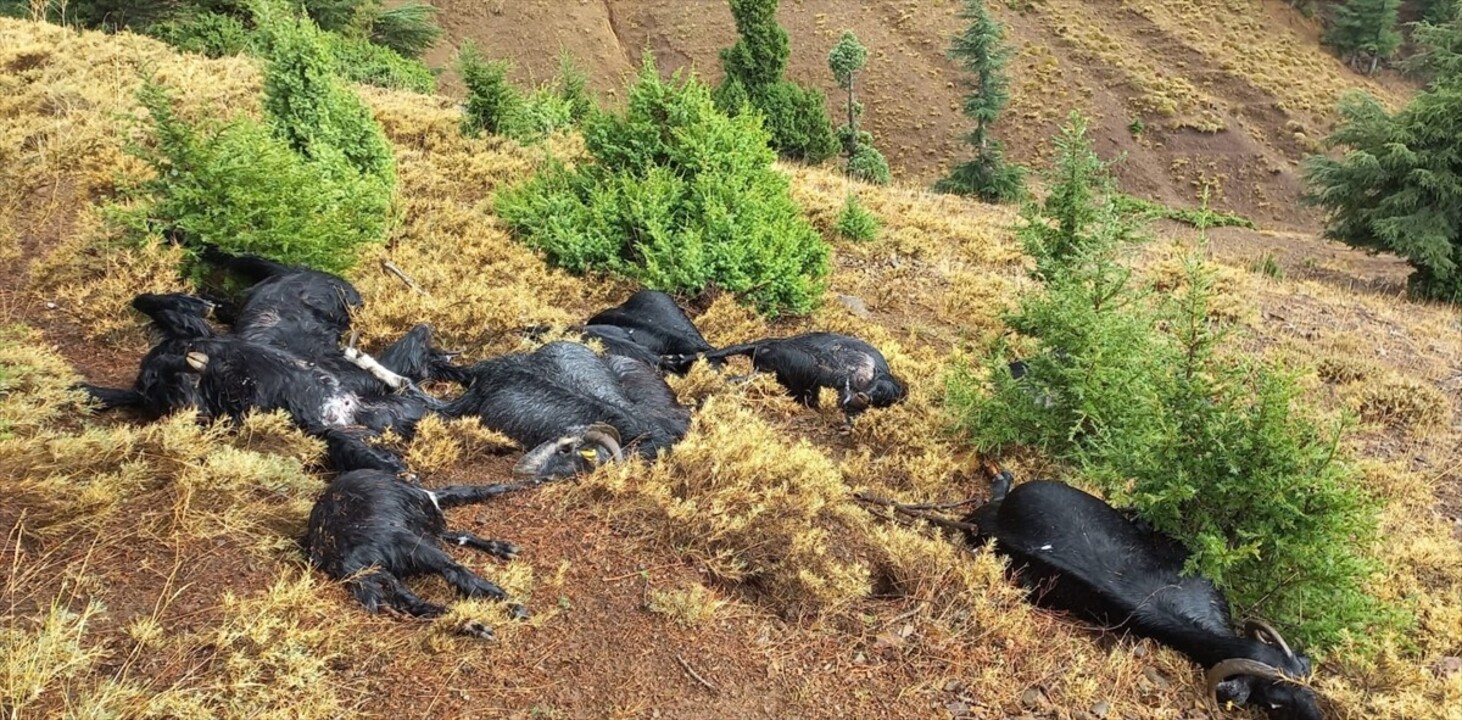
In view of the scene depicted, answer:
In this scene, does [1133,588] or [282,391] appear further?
[282,391]

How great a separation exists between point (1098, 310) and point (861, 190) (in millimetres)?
9307

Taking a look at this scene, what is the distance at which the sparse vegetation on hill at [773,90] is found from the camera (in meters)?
26.8

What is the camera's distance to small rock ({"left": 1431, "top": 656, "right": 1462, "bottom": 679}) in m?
4.00

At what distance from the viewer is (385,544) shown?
3070 mm

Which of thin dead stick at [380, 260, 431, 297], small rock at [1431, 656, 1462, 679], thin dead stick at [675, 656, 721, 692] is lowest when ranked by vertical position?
small rock at [1431, 656, 1462, 679]

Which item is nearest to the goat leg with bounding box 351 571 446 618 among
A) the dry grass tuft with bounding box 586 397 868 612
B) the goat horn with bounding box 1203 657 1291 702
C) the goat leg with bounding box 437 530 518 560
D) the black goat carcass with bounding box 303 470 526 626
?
the black goat carcass with bounding box 303 470 526 626

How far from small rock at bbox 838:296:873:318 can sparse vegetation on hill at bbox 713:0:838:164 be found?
1911 centimetres

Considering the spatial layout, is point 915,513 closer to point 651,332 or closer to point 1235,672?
point 1235,672

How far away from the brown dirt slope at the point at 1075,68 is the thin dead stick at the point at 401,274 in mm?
29564

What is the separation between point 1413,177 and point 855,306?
1374 centimetres

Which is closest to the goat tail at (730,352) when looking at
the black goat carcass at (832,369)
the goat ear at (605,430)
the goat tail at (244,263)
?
the black goat carcass at (832,369)

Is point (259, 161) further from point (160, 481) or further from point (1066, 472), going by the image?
Result: point (1066, 472)

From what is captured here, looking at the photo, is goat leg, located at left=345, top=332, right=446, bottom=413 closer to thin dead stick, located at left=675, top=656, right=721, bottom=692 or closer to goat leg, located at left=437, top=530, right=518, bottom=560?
goat leg, located at left=437, top=530, right=518, bottom=560

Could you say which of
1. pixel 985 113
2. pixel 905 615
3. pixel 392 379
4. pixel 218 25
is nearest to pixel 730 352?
pixel 392 379
